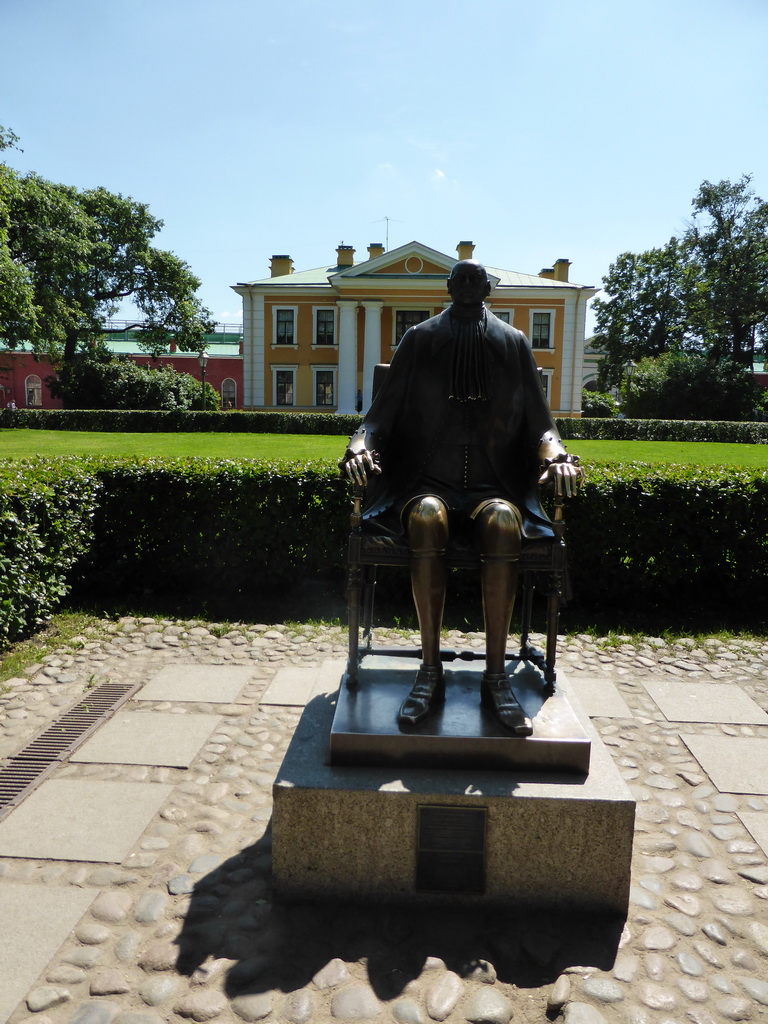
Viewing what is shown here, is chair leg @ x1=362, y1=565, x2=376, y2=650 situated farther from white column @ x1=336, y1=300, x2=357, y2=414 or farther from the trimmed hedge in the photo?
white column @ x1=336, y1=300, x2=357, y2=414

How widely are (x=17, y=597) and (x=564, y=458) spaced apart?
13.5ft

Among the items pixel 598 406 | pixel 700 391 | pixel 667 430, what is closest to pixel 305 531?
pixel 667 430

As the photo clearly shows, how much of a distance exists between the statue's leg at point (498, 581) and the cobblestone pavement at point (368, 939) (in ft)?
2.51

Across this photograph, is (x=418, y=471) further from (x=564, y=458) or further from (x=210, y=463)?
(x=210, y=463)

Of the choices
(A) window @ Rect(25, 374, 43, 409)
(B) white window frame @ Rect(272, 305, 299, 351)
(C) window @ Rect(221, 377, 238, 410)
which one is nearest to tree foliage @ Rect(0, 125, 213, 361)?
(B) white window frame @ Rect(272, 305, 299, 351)

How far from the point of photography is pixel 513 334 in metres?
3.42

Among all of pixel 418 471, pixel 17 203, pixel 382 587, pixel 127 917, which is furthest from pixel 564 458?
pixel 17 203

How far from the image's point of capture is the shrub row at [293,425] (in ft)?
88.5

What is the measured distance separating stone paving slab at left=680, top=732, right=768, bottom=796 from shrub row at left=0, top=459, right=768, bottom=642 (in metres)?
2.62

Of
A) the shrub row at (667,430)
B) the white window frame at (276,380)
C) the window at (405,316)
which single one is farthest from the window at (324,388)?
the shrub row at (667,430)

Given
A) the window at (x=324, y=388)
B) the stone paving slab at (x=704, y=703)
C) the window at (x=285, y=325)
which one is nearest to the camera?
the stone paving slab at (x=704, y=703)

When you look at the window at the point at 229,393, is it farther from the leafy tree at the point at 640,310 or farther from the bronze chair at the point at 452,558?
the bronze chair at the point at 452,558

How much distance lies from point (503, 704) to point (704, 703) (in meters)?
2.34

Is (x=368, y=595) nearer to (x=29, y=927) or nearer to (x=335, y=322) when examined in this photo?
(x=29, y=927)
